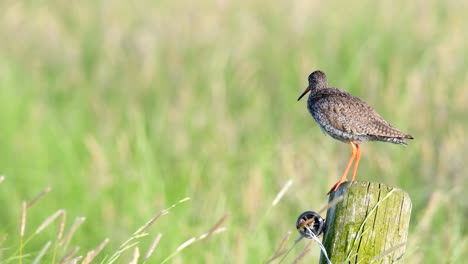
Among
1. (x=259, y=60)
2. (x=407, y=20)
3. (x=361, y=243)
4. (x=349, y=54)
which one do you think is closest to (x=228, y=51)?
(x=259, y=60)

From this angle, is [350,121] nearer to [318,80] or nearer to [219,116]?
[318,80]

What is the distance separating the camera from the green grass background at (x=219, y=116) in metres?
6.44

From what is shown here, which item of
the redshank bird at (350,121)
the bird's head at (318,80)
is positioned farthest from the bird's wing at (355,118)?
the bird's head at (318,80)

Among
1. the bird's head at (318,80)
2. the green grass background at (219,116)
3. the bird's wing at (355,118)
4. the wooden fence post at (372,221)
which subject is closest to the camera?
the wooden fence post at (372,221)

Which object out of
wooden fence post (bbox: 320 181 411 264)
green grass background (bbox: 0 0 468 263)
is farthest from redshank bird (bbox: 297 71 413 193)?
green grass background (bbox: 0 0 468 263)

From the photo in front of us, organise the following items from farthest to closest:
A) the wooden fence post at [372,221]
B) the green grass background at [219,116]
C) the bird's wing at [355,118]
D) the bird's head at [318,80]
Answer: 1. the green grass background at [219,116]
2. the bird's head at [318,80]
3. the bird's wing at [355,118]
4. the wooden fence post at [372,221]

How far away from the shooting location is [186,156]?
7.57 m

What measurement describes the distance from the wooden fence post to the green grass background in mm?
1674

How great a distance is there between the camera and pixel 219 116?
818 centimetres

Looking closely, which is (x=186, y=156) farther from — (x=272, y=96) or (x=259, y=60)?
(x=259, y=60)

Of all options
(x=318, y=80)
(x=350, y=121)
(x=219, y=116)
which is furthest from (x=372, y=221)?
(x=219, y=116)

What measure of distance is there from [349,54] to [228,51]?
1.30 m

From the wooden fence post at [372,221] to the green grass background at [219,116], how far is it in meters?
1.67

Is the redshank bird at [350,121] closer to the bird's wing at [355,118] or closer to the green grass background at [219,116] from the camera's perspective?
the bird's wing at [355,118]
